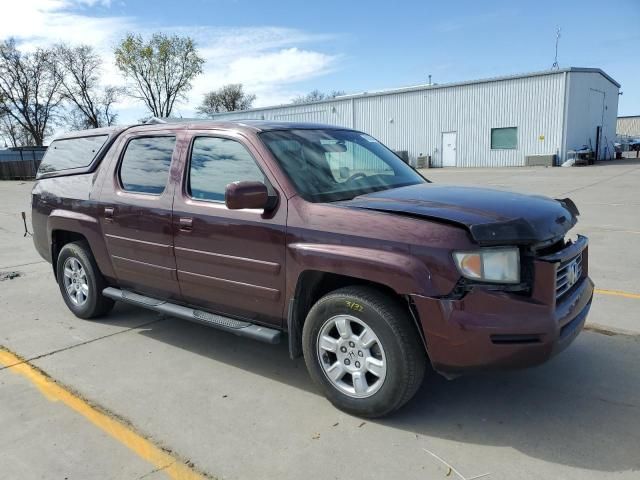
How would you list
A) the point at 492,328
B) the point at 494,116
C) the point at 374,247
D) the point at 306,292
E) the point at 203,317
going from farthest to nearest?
1. the point at 494,116
2. the point at 203,317
3. the point at 306,292
4. the point at 374,247
5. the point at 492,328

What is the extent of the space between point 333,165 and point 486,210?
1.27m

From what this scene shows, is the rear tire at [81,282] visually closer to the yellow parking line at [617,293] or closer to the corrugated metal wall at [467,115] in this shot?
the yellow parking line at [617,293]

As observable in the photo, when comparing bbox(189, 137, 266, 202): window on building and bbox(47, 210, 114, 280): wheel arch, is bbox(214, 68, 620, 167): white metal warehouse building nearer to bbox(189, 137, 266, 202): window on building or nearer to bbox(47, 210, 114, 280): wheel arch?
bbox(47, 210, 114, 280): wheel arch

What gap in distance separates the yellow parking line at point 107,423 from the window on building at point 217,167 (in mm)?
1658

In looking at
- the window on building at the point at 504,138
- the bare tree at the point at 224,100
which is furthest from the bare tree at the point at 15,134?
the window on building at the point at 504,138

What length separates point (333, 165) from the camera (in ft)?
12.7

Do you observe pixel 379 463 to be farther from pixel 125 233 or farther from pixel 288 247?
pixel 125 233

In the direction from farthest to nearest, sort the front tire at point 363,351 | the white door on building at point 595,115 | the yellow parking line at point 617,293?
1. the white door on building at point 595,115
2. the yellow parking line at point 617,293
3. the front tire at point 363,351

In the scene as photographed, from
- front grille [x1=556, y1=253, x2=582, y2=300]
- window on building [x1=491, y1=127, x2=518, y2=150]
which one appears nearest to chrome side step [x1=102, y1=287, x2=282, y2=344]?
front grille [x1=556, y1=253, x2=582, y2=300]

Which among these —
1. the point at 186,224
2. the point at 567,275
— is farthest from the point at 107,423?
the point at 567,275

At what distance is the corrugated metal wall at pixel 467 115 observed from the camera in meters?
30.7

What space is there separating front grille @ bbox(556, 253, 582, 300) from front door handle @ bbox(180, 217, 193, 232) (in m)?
2.53

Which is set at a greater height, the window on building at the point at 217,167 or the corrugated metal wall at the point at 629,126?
the window on building at the point at 217,167

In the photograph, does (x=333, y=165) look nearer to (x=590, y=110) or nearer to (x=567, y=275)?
(x=567, y=275)
